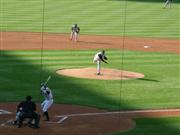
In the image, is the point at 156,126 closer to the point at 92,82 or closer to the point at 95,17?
the point at 92,82

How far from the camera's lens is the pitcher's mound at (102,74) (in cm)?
2806

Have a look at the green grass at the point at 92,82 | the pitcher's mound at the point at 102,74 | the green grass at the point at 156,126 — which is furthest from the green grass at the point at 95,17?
the green grass at the point at 156,126

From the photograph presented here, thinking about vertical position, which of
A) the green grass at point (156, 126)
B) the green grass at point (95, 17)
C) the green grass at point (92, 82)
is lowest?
the green grass at point (156, 126)

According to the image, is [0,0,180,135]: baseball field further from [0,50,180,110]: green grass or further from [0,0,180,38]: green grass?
[0,0,180,38]: green grass

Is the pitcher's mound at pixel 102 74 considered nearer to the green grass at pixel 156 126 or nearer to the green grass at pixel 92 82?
the green grass at pixel 92 82

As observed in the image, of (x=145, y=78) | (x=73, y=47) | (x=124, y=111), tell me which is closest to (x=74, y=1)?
(x=73, y=47)

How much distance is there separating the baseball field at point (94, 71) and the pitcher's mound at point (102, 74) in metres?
0.06

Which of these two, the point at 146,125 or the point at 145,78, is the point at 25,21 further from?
the point at 146,125

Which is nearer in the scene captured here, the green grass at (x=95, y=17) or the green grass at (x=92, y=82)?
the green grass at (x=92, y=82)

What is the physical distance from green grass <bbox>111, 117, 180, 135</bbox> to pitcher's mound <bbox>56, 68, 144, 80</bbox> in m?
8.05

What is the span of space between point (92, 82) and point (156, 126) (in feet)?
26.7

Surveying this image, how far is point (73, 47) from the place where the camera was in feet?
126

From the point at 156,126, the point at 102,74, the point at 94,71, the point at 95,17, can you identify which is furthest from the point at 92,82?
the point at 95,17

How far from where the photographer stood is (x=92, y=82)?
2662 centimetres
